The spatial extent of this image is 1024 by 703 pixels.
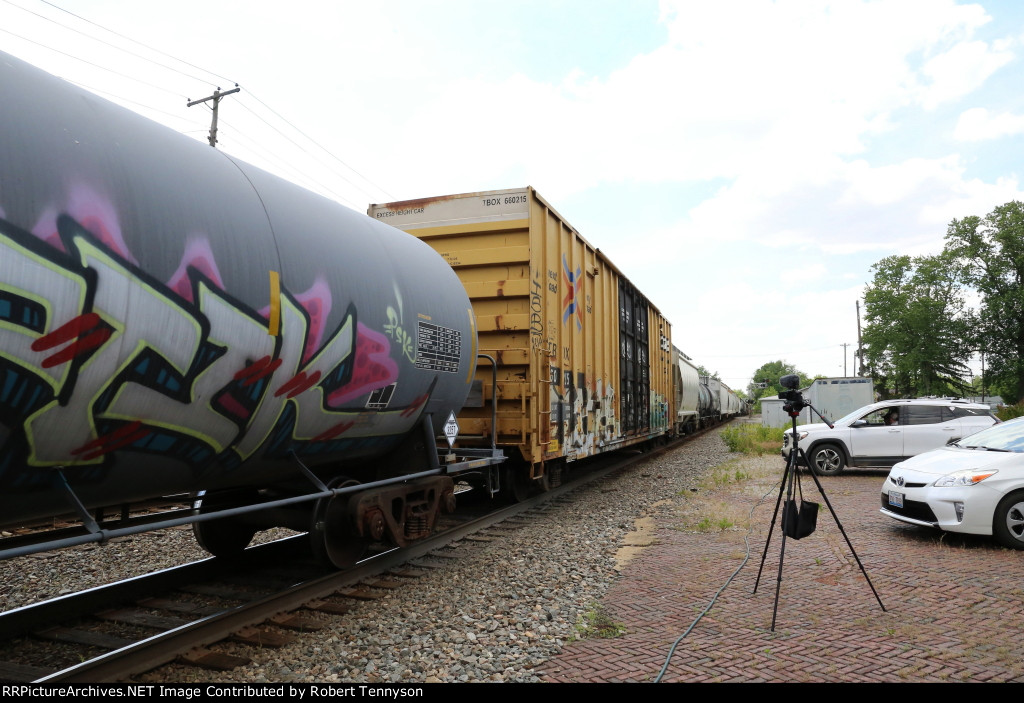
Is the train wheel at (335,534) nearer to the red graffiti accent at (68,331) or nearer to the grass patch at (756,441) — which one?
the red graffiti accent at (68,331)

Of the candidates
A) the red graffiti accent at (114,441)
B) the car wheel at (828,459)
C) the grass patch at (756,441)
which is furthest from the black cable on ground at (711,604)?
the grass patch at (756,441)

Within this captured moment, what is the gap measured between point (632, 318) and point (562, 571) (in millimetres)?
8026

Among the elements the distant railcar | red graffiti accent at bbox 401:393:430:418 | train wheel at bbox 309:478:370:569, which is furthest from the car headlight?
the distant railcar

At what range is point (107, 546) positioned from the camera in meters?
6.79

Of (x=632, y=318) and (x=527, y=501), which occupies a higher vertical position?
(x=632, y=318)

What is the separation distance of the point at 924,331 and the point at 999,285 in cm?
547

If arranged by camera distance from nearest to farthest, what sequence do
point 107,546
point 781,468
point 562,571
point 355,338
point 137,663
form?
point 137,663 < point 355,338 < point 562,571 < point 107,546 < point 781,468

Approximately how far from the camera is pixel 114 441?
3.18 m

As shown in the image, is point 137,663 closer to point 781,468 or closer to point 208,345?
point 208,345

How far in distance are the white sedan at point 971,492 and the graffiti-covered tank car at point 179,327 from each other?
17.2ft

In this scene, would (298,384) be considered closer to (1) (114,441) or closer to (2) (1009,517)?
(1) (114,441)

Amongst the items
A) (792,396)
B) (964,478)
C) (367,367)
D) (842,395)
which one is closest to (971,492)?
(964,478)

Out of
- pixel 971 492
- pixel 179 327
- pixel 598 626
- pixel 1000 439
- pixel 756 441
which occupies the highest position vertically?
pixel 179 327
